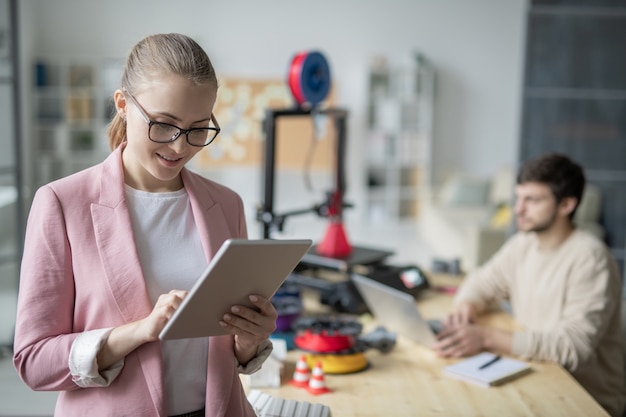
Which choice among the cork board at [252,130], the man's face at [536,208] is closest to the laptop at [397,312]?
the man's face at [536,208]

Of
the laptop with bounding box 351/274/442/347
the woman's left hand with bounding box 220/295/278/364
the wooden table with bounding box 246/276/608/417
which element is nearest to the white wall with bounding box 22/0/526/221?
the laptop with bounding box 351/274/442/347

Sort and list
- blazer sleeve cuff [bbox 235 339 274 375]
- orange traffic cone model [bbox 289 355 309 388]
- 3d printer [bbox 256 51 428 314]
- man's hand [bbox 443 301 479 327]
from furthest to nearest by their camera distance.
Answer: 3d printer [bbox 256 51 428 314], man's hand [bbox 443 301 479 327], orange traffic cone model [bbox 289 355 309 388], blazer sleeve cuff [bbox 235 339 274 375]

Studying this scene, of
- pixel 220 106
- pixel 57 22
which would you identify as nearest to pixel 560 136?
pixel 220 106

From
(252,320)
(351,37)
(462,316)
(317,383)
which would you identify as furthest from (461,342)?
(351,37)

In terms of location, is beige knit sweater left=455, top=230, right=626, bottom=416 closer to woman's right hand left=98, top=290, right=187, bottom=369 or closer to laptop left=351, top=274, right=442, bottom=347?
laptop left=351, top=274, right=442, bottom=347

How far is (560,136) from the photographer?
4.38 meters

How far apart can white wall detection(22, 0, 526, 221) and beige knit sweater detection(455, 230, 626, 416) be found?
6399 millimetres

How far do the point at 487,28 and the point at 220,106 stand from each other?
3.40 meters

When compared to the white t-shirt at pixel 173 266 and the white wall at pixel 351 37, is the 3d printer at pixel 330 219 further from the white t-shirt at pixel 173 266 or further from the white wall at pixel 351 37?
the white wall at pixel 351 37

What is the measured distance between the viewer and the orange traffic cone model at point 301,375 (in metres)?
1.85

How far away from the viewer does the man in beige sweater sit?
2111 millimetres

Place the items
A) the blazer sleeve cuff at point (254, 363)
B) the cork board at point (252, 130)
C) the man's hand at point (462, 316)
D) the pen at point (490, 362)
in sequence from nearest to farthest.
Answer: the blazer sleeve cuff at point (254, 363), the pen at point (490, 362), the man's hand at point (462, 316), the cork board at point (252, 130)

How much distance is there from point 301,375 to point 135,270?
75cm

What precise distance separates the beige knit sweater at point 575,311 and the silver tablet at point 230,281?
108cm
